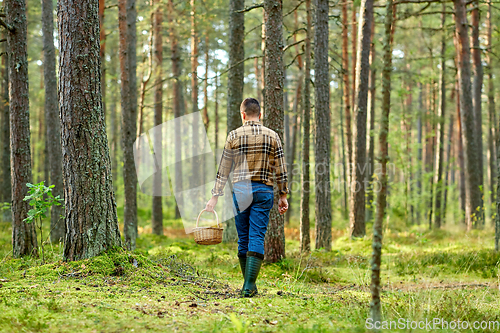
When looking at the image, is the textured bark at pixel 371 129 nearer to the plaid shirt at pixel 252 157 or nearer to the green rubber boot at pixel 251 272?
the plaid shirt at pixel 252 157

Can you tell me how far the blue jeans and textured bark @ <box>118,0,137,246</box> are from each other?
20.2ft

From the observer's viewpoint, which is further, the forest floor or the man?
the man

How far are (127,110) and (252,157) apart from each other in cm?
657

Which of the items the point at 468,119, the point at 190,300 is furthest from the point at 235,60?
the point at 468,119

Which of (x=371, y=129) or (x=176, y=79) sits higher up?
(x=176, y=79)

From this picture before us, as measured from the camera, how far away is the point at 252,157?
458 centimetres

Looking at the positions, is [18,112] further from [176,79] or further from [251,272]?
[176,79]

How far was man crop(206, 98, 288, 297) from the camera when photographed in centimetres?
441

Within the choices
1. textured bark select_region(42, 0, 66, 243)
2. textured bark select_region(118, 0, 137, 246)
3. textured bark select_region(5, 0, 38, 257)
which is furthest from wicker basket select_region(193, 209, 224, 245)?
textured bark select_region(42, 0, 66, 243)

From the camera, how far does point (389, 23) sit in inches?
124

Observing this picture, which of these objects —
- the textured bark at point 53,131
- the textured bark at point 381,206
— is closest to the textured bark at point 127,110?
the textured bark at point 53,131

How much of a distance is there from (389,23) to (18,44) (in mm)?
6287

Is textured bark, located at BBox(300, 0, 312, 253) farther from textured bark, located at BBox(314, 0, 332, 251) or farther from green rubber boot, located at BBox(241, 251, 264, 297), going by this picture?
green rubber boot, located at BBox(241, 251, 264, 297)

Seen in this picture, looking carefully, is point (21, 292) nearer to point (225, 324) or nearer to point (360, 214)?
point (225, 324)
